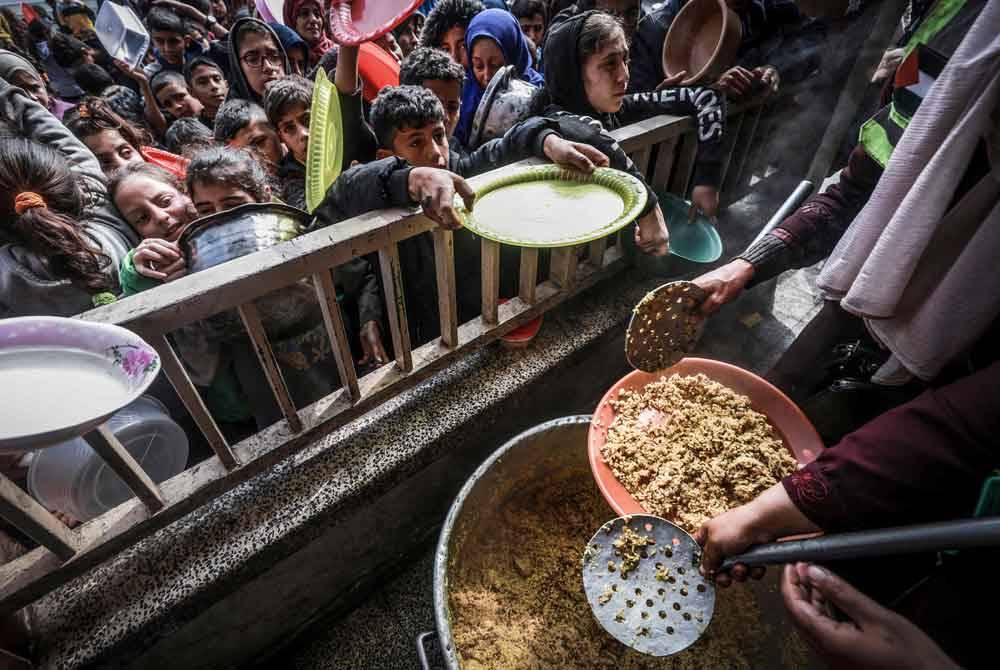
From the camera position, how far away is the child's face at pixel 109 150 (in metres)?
3.01

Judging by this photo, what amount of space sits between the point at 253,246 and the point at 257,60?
2.96m

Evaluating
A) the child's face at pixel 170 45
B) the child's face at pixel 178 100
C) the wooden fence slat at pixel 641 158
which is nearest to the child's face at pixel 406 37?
the child's face at pixel 178 100

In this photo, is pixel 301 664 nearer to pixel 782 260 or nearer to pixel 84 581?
pixel 84 581

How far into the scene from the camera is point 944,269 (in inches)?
43.0

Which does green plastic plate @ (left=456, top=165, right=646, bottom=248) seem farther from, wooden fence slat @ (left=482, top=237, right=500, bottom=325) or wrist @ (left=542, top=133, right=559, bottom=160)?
wooden fence slat @ (left=482, top=237, right=500, bottom=325)

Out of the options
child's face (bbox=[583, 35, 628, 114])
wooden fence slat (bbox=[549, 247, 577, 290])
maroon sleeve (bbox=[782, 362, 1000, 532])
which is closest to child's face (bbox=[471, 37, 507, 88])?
child's face (bbox=[583, 35, 628, 114])

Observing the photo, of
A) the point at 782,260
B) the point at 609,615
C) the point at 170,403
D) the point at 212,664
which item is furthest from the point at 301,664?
the point at 782,260

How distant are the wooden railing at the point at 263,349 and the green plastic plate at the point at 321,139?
1.17ft

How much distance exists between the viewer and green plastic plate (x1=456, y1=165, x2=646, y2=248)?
141 centimetres

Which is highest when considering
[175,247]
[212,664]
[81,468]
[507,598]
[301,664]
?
[175,247]

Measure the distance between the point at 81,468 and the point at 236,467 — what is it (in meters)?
0.54

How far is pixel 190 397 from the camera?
1.35 metres

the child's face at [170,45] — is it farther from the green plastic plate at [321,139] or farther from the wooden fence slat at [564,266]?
the wooden fence slat at [564,266]

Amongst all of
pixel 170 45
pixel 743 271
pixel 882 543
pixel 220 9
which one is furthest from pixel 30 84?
pixel 882 543
